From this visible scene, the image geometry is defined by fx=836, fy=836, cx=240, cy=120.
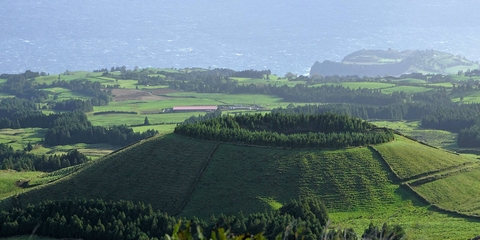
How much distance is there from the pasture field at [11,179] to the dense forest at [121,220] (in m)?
11.2

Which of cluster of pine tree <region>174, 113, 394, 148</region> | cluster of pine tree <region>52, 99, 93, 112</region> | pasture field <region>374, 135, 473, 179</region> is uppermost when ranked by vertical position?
cluster of pine tree <region>174, 113, 394, 148</region>

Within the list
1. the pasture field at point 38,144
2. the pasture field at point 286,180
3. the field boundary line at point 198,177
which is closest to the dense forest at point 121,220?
the field boundary line at point 198,177

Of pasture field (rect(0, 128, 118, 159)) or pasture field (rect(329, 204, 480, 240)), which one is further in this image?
pasture field (rect(0, 128, 118, 159))

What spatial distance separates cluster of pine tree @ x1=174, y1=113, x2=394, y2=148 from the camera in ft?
296

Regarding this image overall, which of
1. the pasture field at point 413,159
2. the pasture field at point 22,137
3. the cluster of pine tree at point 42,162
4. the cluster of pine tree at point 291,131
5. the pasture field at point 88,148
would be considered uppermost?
the cluster of pine tree at point 291,131

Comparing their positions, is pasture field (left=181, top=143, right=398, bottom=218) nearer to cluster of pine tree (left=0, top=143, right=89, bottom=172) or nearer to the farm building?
cluster of pine tree (left=0, top=143, right=89, bottom=172)

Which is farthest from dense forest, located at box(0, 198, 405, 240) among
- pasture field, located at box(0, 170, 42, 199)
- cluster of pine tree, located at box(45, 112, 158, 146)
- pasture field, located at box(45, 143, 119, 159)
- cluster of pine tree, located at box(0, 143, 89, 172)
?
cluster of pine tree, located at box(45, 112, 158, 146)

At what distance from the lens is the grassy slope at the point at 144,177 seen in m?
85.1

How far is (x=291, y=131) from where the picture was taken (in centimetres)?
9869

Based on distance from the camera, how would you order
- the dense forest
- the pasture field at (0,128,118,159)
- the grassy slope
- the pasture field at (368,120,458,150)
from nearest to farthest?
1. the dense forest
2. the grassy slope
3. the pasture field at (0,128,118,159)
4. the pasture field at (368,120,458,150)

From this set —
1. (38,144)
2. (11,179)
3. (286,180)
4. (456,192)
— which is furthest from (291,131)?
(38,144)

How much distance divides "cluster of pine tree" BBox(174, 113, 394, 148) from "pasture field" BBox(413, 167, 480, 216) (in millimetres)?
8968

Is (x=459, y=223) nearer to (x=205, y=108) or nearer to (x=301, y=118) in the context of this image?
(x=301, y=118)

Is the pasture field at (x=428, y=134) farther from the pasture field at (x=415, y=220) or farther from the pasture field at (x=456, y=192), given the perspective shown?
the pasture field at (x=415, y=220)
